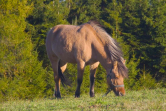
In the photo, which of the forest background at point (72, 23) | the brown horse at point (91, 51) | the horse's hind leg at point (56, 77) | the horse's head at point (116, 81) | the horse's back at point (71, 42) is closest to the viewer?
the horse's head at point (116, 81)

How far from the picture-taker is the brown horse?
7113 mm

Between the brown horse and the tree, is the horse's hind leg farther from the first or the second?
the tree

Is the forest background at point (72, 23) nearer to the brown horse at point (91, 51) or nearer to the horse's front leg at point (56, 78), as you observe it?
the horse's front leg at point (56, 78)

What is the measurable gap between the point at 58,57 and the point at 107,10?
13.9 meters

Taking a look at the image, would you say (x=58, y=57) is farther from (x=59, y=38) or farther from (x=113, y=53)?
(x=113, y=53)

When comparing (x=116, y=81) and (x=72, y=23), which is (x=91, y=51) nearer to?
(x=116, y=81)

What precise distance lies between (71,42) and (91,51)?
68 cm

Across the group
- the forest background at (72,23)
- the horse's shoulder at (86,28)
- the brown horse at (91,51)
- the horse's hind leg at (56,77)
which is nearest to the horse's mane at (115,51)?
the brown horse at (91,51)

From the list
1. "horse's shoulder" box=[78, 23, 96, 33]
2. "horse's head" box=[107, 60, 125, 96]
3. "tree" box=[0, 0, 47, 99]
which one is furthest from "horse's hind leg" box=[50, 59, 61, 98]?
"tree" box=[0, 0, 47, 99]

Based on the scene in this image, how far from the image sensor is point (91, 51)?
7.66 metres

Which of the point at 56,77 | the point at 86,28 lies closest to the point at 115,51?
the point at 86,28

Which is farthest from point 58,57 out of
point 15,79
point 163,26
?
point 163,26

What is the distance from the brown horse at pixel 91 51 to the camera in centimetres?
711

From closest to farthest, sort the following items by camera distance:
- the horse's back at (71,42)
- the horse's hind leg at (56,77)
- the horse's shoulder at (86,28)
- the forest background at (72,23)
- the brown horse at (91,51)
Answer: the brown horse at (91,51) → the horse's back at (71,42) → the horse's shoulder at (86,28) → the horse's hind leg at (56,77) → the forest background at (72,23)
